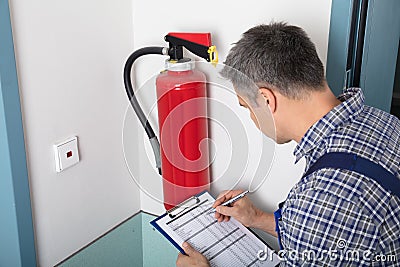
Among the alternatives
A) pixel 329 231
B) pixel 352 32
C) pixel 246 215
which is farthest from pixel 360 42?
pixel 329 231

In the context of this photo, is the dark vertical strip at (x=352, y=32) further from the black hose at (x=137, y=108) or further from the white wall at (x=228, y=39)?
the black hose at (x=137, y=108)

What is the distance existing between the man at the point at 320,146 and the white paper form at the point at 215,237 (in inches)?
15.2

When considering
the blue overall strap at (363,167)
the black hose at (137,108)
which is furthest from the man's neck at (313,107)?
the black hose at (137,108)

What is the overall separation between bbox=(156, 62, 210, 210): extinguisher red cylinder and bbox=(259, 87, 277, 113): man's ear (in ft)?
1.23

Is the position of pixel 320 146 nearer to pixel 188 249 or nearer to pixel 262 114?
pixel 262 114

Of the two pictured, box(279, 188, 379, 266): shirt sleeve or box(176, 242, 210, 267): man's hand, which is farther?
box(176, 242, 210, 267): man's hand

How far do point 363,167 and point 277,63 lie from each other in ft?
0.93

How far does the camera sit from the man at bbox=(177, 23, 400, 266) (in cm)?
92

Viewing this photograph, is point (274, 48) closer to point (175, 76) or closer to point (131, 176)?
point (175, 76)

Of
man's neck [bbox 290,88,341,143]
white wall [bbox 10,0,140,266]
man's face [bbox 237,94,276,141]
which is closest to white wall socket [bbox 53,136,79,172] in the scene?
white wall [bbox 10,0,140,266]

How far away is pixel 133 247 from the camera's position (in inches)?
70.2

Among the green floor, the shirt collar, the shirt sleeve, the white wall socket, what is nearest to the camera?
the shirt sleeve

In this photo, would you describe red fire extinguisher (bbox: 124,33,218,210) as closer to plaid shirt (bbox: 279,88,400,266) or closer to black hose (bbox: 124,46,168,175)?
black hose (bbox: 124,46,168,175)

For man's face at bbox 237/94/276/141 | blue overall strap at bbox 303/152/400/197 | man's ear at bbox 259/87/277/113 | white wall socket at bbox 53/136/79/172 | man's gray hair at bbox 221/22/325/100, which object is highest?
man's gray hair at bbox 221/22/325/100
